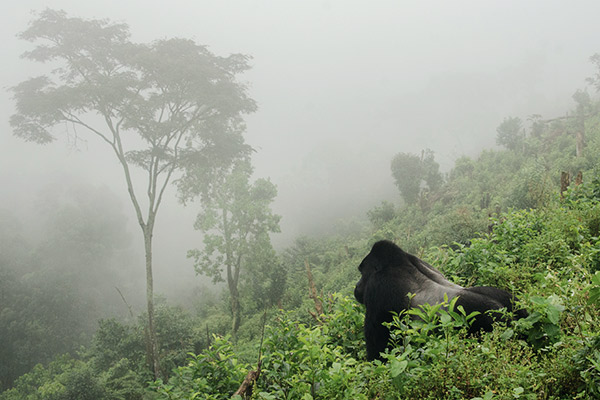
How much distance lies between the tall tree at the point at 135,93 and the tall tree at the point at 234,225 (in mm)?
4476

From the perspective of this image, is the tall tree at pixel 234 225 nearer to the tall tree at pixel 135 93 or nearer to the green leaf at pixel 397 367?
the tall tree at pixel 135 93

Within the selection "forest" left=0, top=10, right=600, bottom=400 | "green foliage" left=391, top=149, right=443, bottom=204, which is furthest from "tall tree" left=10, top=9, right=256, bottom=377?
"green foliage" left=391, top=149, right=443, bottom=204

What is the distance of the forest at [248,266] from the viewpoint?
217cm

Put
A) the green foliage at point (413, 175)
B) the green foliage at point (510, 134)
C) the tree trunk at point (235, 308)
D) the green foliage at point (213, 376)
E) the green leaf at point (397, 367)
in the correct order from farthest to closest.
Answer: the green foliage at point (413, 175)
the green foliage at point (510, 134)
the tree trunk at point (235, 308)
the green foliage at point (213, 376)
the green leaf at point (397, 367)

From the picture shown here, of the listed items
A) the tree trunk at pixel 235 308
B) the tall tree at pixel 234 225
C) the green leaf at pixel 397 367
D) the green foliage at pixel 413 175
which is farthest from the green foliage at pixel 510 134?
the green leaf at pixel 397 367

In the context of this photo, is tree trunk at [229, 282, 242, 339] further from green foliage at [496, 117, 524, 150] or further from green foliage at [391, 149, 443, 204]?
green foliage at [496, 117, 524, 150]

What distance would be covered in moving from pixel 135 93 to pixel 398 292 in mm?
14867

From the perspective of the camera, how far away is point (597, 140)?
1678cm

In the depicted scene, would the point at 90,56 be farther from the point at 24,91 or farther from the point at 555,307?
the point at 555,307

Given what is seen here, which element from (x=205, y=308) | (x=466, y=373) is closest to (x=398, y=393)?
(x=466, y=373)

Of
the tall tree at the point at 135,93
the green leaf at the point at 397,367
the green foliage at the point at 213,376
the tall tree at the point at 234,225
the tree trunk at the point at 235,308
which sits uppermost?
the tall tree at the point at 135,93

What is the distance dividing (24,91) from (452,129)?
242 ft

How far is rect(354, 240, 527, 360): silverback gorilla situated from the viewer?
3.03 metres

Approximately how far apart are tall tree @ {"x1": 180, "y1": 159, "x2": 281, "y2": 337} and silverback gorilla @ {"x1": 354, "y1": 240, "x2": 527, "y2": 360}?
55.3 feet
